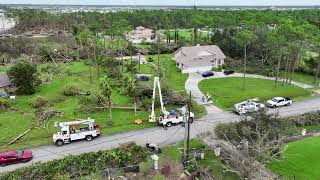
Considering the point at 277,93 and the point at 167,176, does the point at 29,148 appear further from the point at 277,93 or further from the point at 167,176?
the point at 277,93

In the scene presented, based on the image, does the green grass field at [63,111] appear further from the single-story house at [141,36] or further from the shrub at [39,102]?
the single-story house at [141,36]

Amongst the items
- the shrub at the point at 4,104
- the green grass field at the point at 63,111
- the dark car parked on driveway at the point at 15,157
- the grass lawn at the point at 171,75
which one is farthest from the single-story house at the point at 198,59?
the dark car parked on driveway at the point at 15,157

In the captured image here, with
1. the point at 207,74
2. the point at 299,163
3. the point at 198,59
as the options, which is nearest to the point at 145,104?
the point at 207,74

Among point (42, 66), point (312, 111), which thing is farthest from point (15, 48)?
point (312, 111)

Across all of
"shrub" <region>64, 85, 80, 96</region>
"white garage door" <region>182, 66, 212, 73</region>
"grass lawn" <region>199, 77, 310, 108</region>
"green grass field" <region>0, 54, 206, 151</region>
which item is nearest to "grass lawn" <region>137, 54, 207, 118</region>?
"green grass field" <region>0, 54, 206, 151</region>

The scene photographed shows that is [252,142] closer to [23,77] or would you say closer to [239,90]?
[239,90]

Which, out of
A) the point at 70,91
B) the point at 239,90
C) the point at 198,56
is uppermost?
the point at 198,56

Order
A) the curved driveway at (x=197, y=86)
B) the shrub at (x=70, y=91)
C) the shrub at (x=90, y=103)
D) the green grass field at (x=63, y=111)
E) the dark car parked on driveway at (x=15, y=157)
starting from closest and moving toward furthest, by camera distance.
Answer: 1. the dark car parked on driveway at (x=15, y=157)
2. the green grass field at (x=63, y=111)
3. the shrub at (x=90, y=103)
4. the curved driveway at (x=197, y=86)
5. the shrub at (x=70, y=91)
